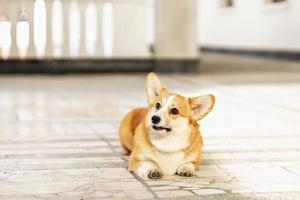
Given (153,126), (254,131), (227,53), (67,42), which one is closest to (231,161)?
(153,126)

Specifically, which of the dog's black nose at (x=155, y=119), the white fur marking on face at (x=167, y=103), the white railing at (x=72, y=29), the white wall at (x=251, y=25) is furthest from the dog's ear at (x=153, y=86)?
Result: the white wall at (x=251, y=25)

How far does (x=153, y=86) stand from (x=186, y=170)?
1.63 feet

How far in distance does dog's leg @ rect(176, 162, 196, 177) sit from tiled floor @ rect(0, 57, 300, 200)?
56mm

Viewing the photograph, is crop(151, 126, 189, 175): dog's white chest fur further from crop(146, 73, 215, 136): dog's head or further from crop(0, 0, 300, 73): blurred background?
crop(0, 0, 300, 73): blurred background

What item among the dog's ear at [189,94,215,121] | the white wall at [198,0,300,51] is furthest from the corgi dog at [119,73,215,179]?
the white wall at [198,0,300,51]

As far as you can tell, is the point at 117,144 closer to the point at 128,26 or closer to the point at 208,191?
the point at 208,191

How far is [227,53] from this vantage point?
2012 centimetres

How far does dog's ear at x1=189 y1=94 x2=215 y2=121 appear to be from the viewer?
3.59 meters

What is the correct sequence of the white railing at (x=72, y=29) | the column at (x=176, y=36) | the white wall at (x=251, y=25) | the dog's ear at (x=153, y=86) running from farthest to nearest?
the white wall at (x=251, y=25)
the column at (x=176, y=36)
the white railing at (x=72, y=29)
the dog's ear at (x=153, y=86)

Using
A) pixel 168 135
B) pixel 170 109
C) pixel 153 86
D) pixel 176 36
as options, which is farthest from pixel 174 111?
pixel 176 36

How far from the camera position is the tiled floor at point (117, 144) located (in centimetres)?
334

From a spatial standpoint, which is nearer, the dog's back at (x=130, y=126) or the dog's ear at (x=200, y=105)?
the dog's ear at (x=200, y=105)

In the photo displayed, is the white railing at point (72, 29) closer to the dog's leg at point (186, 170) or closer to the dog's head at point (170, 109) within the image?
the dog's head at point (170, 109)

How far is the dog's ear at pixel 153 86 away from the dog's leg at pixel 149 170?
36cm
